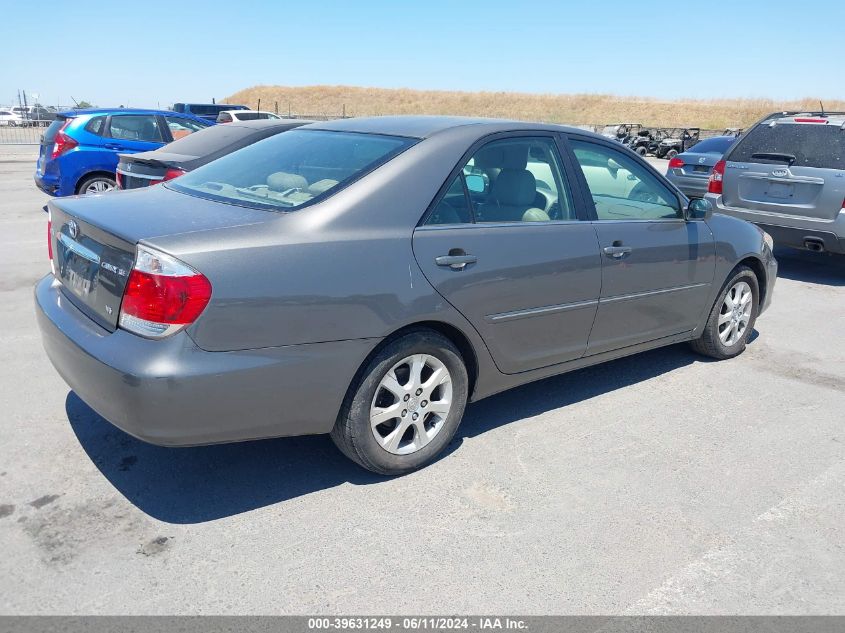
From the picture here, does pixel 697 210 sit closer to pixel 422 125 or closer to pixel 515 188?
pixel 515 188

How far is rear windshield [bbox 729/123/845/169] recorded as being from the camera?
797 centimetres

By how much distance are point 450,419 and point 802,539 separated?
1.64 meters

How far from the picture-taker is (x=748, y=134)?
8664 mm

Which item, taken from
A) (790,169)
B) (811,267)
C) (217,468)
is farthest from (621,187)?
(811,267)

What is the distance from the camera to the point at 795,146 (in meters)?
8.26

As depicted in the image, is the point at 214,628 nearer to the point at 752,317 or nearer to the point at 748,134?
the point at 752,317

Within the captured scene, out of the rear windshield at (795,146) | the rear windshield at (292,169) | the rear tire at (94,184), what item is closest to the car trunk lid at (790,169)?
the rear windshield at (795,146)

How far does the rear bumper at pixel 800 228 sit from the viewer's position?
786 cm

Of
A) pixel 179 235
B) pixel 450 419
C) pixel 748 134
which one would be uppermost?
pixel 748 134

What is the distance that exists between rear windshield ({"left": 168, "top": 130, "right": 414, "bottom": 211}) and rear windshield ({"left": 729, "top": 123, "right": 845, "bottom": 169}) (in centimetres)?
603

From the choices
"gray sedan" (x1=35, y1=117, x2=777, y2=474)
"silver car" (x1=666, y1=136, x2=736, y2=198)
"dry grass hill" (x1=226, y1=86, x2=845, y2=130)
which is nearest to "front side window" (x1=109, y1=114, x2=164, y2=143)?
"gray sedan" (x1=35, y1=117, x2=777, y2=474)

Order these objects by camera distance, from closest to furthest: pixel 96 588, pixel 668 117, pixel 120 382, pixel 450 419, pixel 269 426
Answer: pixel 96 588, pixel 120 382, pixel 269 426, pixel 450 419, pixel 668 117

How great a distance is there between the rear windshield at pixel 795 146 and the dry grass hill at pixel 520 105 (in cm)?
6047

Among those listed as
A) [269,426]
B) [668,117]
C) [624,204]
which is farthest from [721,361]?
[668,117]
